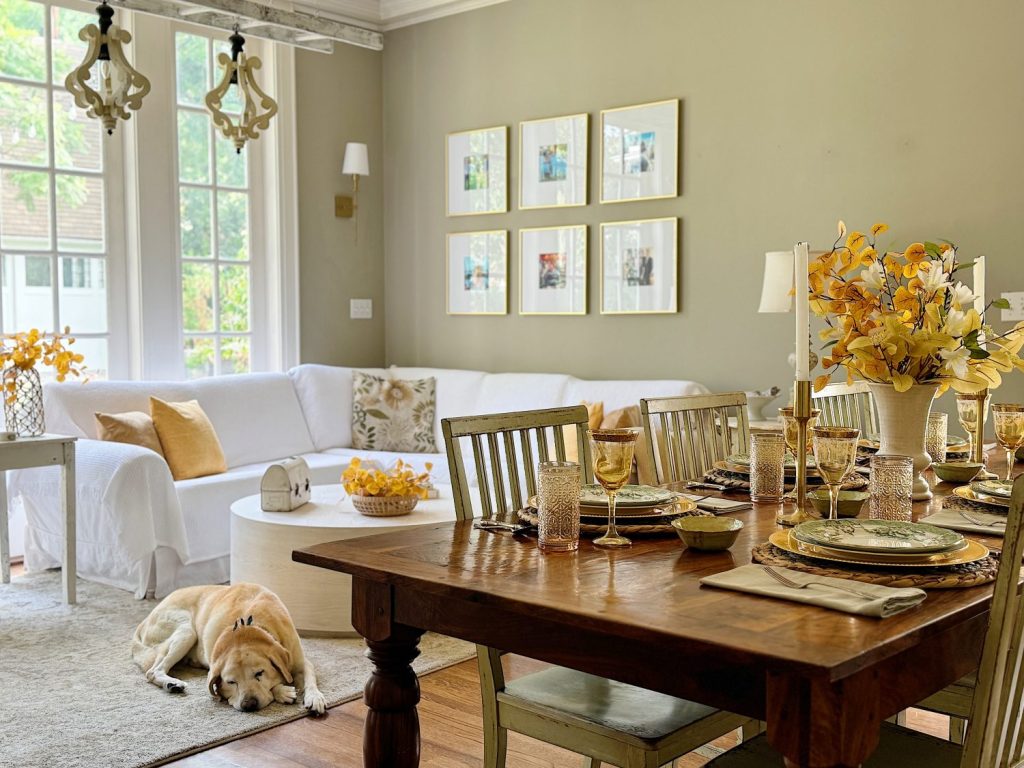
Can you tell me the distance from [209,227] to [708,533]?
457cm

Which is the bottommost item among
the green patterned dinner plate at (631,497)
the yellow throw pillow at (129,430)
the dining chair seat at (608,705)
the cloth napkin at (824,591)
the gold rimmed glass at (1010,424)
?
the dining chair seat at (608,705)

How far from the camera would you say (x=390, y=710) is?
5.67 feet

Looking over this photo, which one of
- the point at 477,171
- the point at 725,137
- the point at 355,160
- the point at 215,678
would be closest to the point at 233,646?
the point at 215,678

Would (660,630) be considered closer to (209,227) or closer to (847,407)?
(847,407)

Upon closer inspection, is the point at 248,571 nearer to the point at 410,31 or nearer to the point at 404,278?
the point at 404,278

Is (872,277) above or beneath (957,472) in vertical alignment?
above

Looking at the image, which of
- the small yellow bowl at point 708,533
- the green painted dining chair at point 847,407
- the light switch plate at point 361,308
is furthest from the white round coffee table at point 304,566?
the light switch plate at point 361,308

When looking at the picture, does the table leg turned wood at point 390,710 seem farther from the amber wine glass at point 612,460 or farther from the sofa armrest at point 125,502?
the sofa armrest at point 125,502

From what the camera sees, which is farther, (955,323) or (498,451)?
(498,451)

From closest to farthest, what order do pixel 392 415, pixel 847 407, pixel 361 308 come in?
pixel 847 407, pixel 392 415, pixel 361 308

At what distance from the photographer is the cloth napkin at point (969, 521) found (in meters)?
1.81

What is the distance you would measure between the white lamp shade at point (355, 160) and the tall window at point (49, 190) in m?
→ 1.38

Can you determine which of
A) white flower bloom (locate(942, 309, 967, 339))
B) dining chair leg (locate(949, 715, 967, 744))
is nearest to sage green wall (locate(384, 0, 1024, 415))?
dining chair leg (locate(949, 715, 967, 744))

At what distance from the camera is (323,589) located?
3.69 metres
